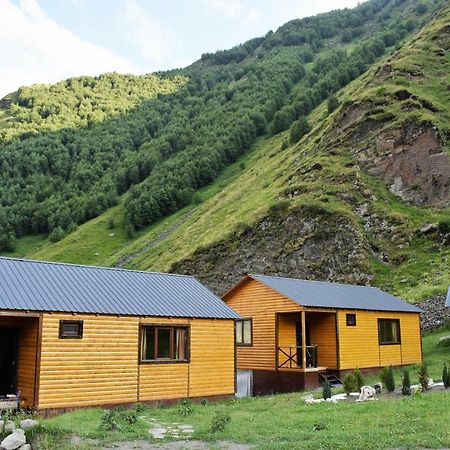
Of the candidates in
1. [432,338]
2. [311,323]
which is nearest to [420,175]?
[432,338]

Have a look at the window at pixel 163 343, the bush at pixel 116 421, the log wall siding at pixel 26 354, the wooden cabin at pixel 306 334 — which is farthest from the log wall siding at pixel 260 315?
the log wall siding at pixel 26 354

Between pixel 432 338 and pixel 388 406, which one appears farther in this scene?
pixel 432 338

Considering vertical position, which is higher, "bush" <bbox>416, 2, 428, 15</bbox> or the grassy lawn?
"bush" <bbox>416, 2, 428, 15</bbox>

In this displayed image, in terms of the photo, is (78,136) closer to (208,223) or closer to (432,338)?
(208,223)

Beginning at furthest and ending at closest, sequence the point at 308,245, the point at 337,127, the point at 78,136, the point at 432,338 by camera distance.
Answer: the point at 78,136, the point at 337,127, the point at 308,245, the point at 432,338

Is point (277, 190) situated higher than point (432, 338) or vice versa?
point (277, 190)

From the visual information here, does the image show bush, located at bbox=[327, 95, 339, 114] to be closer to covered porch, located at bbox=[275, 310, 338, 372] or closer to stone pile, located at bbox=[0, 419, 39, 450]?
covered porch, located at bbox=[275, 310, 338, 372]

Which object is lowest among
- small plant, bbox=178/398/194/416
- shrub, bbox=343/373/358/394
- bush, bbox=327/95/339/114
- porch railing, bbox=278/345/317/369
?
small plant, bbox=178/398/194/416

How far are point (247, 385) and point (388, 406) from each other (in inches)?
507

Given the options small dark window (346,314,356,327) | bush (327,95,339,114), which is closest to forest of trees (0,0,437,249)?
bush (327,95,339,114)

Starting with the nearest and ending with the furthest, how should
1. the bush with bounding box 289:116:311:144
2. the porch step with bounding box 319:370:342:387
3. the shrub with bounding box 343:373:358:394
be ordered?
the shrub with bounding box 343:373:358:394, the porch step with bounding box 319:370:342:387, the bush with bounding box 289:116:311:144

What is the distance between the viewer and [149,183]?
4220 inches

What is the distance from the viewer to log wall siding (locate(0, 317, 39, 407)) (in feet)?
60.9

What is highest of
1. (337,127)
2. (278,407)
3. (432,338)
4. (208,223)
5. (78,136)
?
(78,136)
